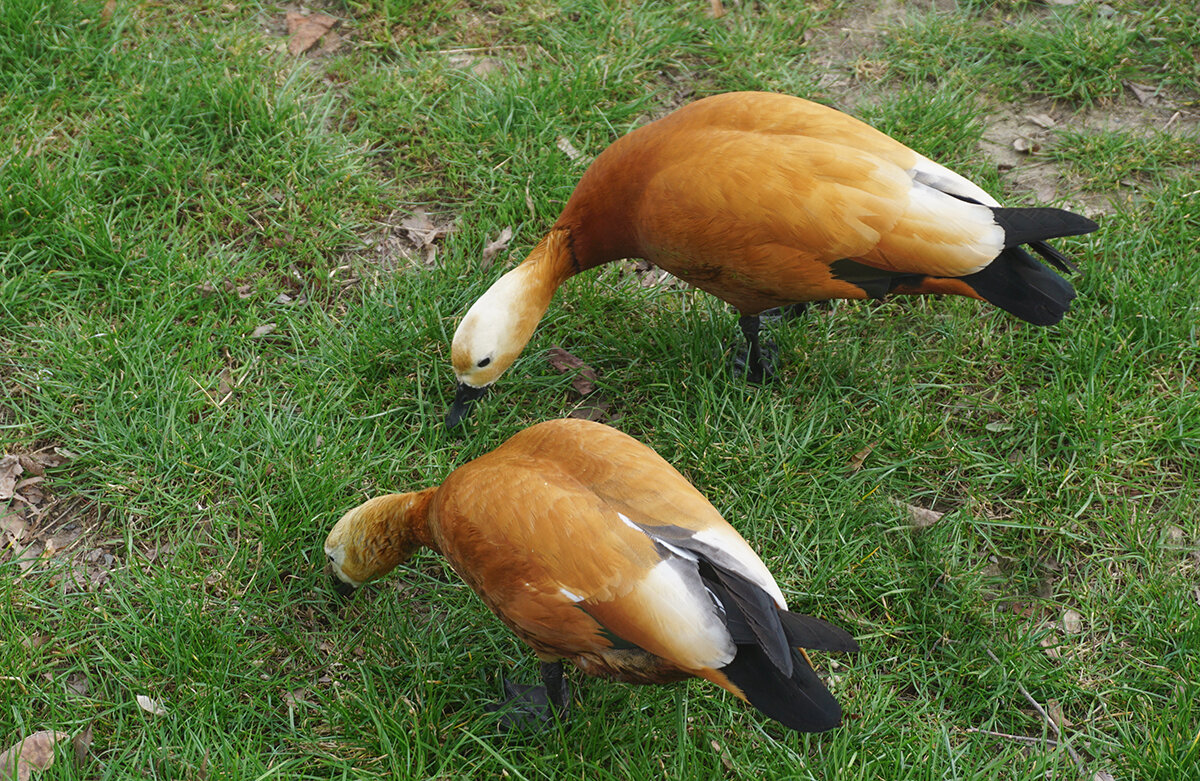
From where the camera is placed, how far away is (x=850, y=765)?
298cm

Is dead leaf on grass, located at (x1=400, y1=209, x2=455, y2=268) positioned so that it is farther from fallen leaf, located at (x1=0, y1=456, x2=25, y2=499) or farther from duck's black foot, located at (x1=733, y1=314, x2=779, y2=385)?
fallen leaf, located at (x1=0, y1=456, x2=25, y2=499)

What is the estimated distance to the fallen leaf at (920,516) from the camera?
12.0ft

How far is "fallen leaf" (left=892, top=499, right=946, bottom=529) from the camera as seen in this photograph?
144 inches

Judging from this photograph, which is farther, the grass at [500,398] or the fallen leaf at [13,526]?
the fallen leaf at [13,526]

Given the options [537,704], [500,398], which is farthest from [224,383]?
[537,704]

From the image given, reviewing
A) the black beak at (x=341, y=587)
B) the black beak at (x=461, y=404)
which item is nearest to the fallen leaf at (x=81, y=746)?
the black beak at (x=341, y=587)

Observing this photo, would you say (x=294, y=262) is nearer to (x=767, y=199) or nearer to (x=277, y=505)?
(x=277, y=505)

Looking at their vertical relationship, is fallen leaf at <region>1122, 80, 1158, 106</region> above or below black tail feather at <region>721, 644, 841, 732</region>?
above

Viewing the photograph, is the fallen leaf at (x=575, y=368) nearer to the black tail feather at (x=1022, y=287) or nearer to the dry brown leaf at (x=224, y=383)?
the dry brown leaf at (x=224, y=383)

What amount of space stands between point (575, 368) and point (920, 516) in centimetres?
155

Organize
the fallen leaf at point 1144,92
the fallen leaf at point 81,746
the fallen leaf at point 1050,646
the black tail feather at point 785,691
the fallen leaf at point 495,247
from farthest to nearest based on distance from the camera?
the fallen leaf at point 1144,92
the fallen leaf at point 495,247
the fallen leaf at point 1050,646
the fallen leaf at point 81,746
the black tail feather at point 785,691

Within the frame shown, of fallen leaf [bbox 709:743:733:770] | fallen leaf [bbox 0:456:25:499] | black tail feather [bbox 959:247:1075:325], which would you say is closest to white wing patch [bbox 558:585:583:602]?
fallen leaf [bbox 709:743:733:770]

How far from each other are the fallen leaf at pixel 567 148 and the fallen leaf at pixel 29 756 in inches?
129

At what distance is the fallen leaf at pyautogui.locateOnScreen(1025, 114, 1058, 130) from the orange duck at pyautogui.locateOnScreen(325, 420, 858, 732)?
10.5 feet
